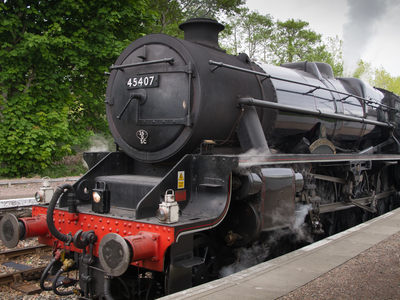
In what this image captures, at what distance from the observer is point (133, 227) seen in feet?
12.1

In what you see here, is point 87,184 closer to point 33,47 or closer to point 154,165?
point 154,165

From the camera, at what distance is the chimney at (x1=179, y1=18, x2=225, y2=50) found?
16.8 ft

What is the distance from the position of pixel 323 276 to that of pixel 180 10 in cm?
1723

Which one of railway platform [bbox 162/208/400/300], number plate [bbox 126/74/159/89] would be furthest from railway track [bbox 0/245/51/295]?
number plate [bbox 126/74/159/89]

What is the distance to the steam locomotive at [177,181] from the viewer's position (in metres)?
3.72

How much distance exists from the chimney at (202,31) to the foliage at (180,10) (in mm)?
11589

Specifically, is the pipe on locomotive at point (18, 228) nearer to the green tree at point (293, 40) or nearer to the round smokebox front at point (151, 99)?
the round smokebox front at point (151, 99)

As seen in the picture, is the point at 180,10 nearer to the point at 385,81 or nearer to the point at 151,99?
the point at 151,99

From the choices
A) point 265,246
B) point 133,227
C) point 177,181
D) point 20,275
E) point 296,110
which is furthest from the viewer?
point 296,110

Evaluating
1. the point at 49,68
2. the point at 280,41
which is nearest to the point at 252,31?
the point at 280,41

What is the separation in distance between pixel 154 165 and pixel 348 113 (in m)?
4.25

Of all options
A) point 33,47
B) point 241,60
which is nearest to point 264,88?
point 241,60

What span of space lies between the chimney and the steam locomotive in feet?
0.05

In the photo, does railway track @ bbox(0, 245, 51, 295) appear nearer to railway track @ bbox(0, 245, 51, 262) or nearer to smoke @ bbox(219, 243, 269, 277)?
railway track @ bbox(0, 245, 51, 262)
